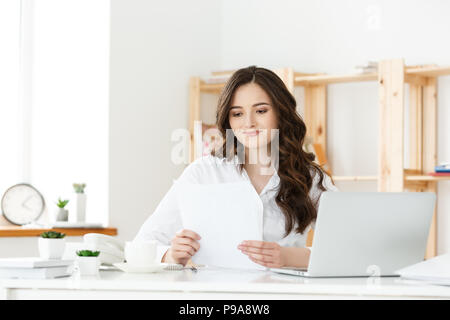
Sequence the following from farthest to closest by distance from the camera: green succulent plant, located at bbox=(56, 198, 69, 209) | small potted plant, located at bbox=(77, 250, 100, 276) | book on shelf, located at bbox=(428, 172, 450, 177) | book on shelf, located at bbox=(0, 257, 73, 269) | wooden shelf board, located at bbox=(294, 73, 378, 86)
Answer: wooden shelf board, located at bbox=(294, 73, 378, 86), green succulent plant, located at bbox=(56, 198, 69, 209), book on shelf, located at bbox=(428, 172, 450, 177), small potted plant, located at bbox=(77, 250, 100, 276), book on shelf, located at bbox=(0, 257, 73, 269)

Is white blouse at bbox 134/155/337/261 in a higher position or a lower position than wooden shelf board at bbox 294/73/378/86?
lower

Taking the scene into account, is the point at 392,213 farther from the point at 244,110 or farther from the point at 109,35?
the point at 109,35

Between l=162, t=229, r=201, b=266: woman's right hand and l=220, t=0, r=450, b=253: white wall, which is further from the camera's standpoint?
l=220, t=0, r=450, b=253: white wall

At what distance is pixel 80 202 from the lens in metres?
3.84

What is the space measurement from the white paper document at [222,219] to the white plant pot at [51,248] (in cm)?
38

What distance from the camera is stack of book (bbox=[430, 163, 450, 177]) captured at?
3551 millimetres

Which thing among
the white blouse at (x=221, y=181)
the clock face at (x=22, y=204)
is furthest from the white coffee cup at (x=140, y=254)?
the clock face at (x=22, y=204)

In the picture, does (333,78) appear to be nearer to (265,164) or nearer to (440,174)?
(440,174)

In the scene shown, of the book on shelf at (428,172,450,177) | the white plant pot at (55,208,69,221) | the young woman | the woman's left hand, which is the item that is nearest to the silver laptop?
the woman's left hand

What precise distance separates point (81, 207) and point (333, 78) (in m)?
1.54

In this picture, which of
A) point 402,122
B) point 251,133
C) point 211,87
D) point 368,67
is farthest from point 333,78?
point 251,133

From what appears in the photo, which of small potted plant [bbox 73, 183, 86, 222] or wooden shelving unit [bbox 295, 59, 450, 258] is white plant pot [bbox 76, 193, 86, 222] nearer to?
small potted plant [bbox 73, 183, 86, 222]

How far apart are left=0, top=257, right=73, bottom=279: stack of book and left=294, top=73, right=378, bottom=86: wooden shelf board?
2644mm

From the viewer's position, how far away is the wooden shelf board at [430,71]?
143 inches
